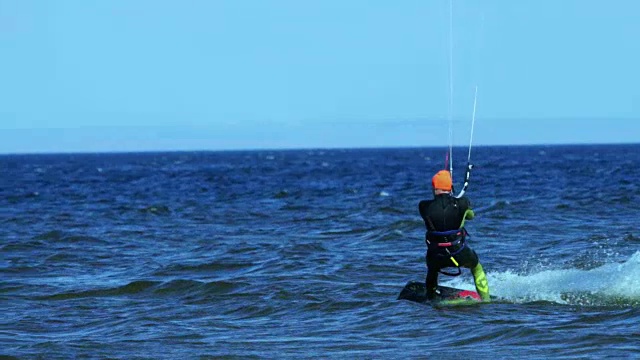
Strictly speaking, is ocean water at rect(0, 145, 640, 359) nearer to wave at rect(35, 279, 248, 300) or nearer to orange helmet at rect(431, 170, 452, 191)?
wave at rect(35, 279, 248, 300)

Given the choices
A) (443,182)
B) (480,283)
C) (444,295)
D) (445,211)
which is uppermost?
(443,182)

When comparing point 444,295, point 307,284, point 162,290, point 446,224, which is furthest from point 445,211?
point 162,290

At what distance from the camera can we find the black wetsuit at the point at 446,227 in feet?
43.9

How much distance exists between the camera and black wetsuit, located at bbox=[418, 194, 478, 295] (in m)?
13.4

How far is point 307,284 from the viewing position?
1680cm

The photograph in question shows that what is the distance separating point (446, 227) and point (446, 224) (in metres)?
0.04

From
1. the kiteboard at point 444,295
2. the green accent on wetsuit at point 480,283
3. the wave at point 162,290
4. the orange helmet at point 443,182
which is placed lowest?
the wave at point 162,290

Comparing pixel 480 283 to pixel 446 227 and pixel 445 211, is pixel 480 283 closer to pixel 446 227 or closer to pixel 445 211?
pixel 446 227

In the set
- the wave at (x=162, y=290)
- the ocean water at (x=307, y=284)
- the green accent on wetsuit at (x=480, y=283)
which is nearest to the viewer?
the ocean water at (x=307, y=284)

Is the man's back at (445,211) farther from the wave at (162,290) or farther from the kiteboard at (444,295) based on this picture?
the wave at (162,290)

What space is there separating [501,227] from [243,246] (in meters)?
6.92

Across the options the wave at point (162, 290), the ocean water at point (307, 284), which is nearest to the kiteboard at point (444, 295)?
the ocean water at point (307, 284)

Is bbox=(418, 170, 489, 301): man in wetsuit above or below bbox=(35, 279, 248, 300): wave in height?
above

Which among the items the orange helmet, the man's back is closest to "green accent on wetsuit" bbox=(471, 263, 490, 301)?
the man's back
